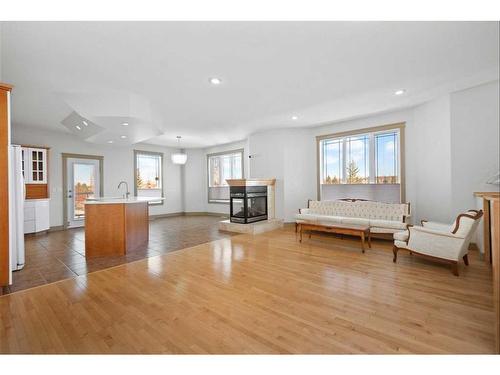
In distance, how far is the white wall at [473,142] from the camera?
149 inches

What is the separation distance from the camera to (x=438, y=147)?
444cm

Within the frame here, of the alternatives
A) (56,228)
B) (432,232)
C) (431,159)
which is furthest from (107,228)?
(431,159)

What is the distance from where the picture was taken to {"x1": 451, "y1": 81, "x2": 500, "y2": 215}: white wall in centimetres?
379

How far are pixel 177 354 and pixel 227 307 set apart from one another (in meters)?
0.69

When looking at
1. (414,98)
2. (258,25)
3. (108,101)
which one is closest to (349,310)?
(258,25)

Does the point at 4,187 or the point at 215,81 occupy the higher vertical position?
the point at 215,81

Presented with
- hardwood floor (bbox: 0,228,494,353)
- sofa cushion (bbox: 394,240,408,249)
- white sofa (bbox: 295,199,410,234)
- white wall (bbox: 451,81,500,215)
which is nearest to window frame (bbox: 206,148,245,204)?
white sofa (bbox: 295,199,410,234)

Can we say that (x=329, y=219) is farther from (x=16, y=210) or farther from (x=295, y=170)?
(x=16, y=210)

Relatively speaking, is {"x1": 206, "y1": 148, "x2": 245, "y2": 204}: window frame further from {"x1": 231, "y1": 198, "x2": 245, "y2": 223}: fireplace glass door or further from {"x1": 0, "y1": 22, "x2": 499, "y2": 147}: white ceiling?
{"x1": 0, "y1": 22, "x2": 499, "y2": 147}: white ceiling

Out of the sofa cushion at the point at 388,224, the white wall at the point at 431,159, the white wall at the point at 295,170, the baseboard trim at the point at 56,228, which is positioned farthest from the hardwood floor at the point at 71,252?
the white wall at the point at 431,159

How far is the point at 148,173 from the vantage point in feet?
27.9

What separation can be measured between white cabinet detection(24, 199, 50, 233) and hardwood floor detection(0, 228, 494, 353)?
151 inches

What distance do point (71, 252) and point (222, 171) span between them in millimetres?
5653

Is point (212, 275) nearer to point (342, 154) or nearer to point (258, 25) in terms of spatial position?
point (258, 25)
